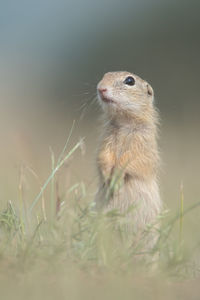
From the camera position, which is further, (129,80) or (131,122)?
(129,80)

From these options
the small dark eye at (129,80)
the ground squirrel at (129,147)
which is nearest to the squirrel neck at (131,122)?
the ground squirrel at (129,147)

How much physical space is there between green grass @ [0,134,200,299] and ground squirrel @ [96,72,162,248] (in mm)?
1095

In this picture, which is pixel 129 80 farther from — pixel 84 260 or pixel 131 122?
pixel 84 260

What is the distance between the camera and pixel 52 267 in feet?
8.95

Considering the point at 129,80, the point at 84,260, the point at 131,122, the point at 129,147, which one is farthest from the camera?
the point at 129,80

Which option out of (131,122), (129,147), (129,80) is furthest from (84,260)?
(129,80)

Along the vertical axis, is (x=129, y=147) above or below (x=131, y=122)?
below

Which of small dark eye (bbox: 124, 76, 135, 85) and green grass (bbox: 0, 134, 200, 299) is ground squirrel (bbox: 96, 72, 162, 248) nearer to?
small dark eye (bbox: 124, 76, 135, 85)

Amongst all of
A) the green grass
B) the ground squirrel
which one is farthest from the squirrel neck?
the green grass

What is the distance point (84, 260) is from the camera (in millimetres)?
2879

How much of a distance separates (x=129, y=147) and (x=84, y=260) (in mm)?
1984

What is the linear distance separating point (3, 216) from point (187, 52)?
11.2 m

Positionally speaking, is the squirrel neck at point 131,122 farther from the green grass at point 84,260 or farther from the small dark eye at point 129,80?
the green grass at point 84,260

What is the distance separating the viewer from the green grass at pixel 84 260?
8.45ft
